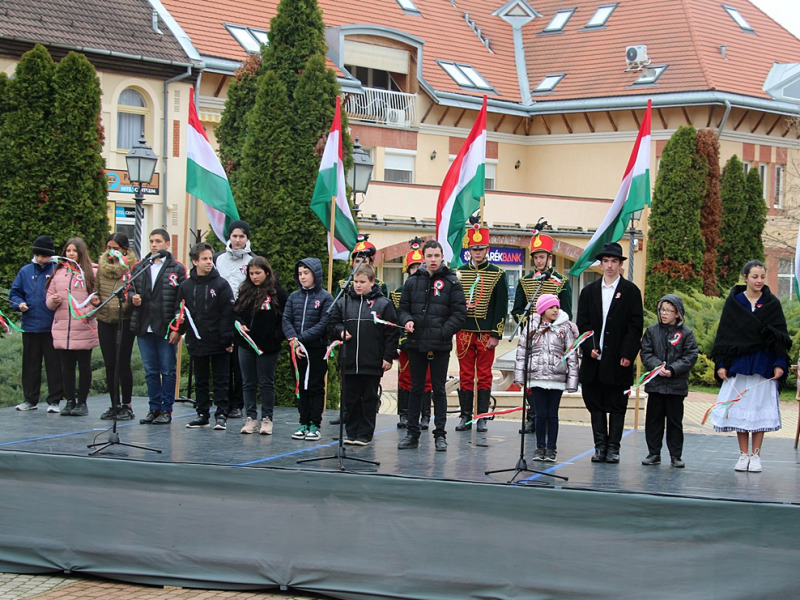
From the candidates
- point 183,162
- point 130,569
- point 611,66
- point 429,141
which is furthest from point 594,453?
point 611,66


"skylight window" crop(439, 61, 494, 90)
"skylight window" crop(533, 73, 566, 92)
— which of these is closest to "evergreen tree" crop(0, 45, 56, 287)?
"skylight window" crop(439, 61, 494, 90)

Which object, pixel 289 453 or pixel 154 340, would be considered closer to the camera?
pixel 289 453

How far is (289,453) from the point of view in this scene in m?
9.64

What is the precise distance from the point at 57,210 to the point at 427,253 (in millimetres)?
9840

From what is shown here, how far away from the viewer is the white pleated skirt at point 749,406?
9.13 meters

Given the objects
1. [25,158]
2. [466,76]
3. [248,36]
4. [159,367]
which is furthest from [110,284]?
[466,76]

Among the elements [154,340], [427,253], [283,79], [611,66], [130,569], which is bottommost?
[130,569]

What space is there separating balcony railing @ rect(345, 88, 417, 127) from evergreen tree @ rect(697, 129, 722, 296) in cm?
861

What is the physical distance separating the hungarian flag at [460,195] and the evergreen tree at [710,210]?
68.2 ft

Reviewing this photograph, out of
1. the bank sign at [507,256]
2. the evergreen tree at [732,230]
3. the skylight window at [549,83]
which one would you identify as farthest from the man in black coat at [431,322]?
the skylight window at [549,83]

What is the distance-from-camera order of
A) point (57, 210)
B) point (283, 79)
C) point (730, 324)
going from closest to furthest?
point (730, 324) → point (283, 79) → point (57, 210)

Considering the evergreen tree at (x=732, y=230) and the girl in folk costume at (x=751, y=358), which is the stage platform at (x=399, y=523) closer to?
the girl in folk costume at (x=751, y=358)

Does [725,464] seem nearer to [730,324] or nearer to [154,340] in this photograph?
[730,324]

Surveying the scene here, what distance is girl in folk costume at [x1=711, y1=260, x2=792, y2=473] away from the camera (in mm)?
9023
